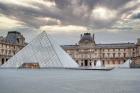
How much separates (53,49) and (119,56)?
72.4 m

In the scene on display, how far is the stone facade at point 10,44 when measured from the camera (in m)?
101

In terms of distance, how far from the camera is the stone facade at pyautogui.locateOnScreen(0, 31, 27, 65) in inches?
3964

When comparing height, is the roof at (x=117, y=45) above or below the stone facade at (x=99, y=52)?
above

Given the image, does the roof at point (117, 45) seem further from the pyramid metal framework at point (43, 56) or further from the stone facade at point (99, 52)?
the pyramid metal framework at point (43, 56)

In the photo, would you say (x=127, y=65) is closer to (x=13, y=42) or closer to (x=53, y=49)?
(x=53, y=49)

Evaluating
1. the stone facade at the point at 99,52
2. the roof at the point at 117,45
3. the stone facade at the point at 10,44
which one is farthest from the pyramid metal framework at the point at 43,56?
the roof at the point at 117,45

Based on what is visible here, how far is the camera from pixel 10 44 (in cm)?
10731

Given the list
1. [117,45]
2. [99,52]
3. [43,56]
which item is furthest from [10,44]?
[43,56]

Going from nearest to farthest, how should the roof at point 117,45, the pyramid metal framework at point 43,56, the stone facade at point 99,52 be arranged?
1. the pyramid metal framework at point 43,56
2. the roof at point 117,45
3. the stone facade at point 99,52

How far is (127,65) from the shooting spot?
8181cm

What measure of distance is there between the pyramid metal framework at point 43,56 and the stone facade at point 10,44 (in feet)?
147

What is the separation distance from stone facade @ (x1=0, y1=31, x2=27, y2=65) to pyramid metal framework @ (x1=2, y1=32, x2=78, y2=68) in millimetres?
44928

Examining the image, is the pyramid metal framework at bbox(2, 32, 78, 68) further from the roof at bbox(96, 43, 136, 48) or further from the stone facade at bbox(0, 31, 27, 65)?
the roof at bbox(96, 43, 136, 48)

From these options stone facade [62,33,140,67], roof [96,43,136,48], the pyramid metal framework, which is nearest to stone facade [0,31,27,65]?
stone facade [62,33,140,67]
